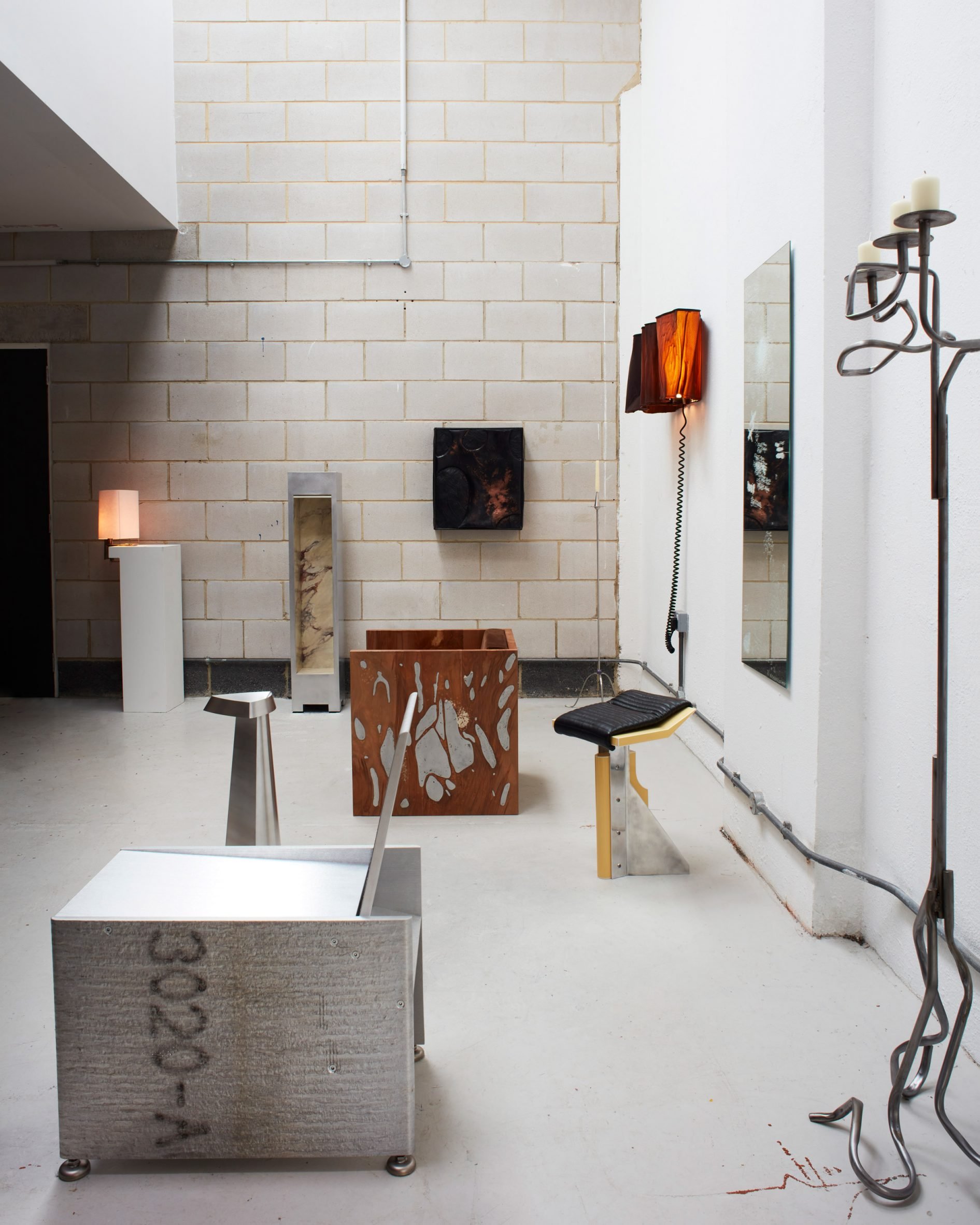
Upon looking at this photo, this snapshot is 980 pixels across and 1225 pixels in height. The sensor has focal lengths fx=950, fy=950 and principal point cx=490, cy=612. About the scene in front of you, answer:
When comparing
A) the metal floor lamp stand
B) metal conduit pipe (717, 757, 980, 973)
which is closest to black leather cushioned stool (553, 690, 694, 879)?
metal conduit pipe (717, 757, 980, 973)

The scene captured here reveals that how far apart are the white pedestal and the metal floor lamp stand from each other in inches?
168

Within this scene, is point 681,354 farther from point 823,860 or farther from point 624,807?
point 823,860

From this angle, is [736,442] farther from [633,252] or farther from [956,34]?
[633,252]

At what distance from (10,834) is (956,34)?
3313 millimetres

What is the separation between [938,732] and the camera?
1.44 m

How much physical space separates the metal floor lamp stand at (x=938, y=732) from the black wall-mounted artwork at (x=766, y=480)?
103 centimetres

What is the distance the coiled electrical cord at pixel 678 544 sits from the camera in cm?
417

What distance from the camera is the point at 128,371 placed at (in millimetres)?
5266

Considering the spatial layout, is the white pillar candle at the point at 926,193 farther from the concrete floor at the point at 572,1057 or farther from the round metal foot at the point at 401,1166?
the round metal foot at the point at 401,1166

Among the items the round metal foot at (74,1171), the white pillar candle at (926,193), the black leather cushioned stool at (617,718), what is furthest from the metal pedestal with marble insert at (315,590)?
the white pillar candle at (926,193)

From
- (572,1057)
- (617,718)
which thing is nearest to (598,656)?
(617,718)

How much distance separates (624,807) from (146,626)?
327cm

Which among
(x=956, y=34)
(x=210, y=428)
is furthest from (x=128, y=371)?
(x=956, y=34)

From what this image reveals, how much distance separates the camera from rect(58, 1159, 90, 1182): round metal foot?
147 centimetres
